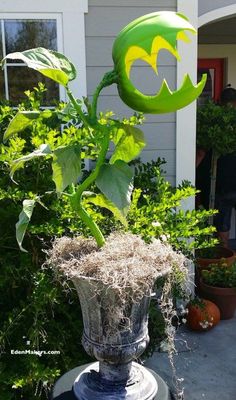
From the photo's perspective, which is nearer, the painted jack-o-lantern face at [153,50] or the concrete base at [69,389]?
the painted jack-o-lantern face at [153,50]

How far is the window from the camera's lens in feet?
9.92

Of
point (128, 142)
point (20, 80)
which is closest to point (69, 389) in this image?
point (128, 142)

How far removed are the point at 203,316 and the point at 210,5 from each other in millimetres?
2316

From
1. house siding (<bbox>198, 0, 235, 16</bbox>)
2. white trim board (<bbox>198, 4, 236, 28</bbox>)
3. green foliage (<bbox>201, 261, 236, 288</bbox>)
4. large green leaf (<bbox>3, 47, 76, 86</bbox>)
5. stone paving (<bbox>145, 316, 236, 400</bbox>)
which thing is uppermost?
house siding (<bbox>198, 0, 235, 16</bbox>)

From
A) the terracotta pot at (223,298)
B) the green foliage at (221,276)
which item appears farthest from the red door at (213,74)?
the terracotta pot at (223,298)

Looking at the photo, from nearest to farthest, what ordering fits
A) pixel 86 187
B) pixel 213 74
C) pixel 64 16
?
pixel 86 187
pixel 64 16
pixel 213 74

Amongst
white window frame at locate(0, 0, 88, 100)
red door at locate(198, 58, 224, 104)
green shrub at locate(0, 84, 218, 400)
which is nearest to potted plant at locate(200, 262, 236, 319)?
green shrub at locate(0, 84, 218, 400)

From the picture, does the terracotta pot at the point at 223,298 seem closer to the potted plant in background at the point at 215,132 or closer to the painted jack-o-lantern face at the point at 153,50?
the potted plant in background at the point at 215,132

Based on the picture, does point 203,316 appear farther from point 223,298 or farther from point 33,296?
point 33,296

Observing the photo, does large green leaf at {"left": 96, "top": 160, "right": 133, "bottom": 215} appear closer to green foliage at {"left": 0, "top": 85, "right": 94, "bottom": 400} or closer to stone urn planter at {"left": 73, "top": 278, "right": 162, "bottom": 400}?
stone urn planter at {"left": 73, "top": 278, "right": 162, "bottom": 400}

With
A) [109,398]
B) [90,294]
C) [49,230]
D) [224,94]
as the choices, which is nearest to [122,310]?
[90,294]

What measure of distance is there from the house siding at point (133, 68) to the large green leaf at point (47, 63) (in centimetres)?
194

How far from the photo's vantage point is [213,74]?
6.04 metres

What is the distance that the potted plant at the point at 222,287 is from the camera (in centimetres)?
362
